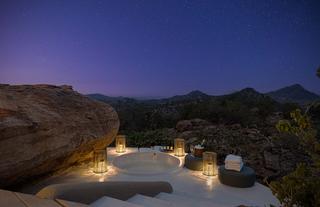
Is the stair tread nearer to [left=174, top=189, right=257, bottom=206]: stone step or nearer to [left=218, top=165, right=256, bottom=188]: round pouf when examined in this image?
[left=174, top=189, right=257, bottom=206]: stone step

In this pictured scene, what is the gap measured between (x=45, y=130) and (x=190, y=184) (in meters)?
2.30

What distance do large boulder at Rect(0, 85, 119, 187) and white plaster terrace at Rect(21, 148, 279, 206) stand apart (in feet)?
0.64

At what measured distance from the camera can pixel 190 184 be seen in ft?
12.5

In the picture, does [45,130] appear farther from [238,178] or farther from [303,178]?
[303,178]

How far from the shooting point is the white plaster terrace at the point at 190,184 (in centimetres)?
330

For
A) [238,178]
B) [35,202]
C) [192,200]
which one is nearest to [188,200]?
[192,200]

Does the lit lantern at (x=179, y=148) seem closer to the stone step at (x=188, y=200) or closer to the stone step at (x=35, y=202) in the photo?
the stone step at (x=188, y=200)

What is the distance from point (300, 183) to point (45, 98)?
367cm

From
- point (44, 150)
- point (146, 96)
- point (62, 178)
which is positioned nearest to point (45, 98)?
point (44, 150)

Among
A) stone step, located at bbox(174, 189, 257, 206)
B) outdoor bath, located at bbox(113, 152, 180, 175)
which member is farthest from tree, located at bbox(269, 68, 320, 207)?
outdoor bath, located at bbox(113, 152, 180, 175)

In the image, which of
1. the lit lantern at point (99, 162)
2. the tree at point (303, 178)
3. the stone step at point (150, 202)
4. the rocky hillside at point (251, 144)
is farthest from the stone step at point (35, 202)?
the rocky hillside at point (251, 144)

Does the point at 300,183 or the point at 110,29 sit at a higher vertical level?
the point at 110,29

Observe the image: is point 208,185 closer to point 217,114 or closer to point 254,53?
point 217,114

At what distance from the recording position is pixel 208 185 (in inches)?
148
